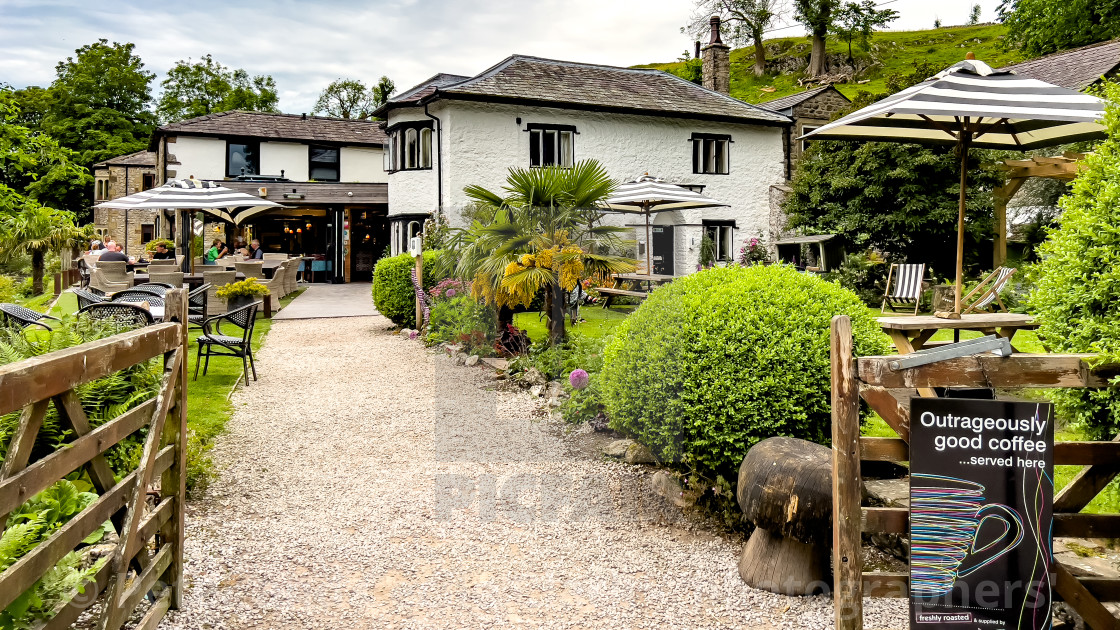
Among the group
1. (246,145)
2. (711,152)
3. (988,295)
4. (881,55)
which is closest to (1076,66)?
(711,152)

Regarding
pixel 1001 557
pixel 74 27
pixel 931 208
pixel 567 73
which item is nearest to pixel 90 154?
pixel 74 27

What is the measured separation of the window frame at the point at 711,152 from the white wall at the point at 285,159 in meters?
15.9

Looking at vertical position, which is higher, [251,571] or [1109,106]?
[1109,106]

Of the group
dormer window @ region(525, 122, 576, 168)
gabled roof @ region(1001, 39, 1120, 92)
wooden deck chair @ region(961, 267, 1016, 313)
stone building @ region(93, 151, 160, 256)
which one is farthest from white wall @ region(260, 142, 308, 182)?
wooden deck chair @ region(961, 267, 1016, 313)

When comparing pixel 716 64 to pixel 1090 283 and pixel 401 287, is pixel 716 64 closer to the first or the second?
pixel 401 287

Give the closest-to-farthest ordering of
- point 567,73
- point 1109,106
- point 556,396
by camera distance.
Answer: point 1109,106 → point 556,396 → point 567,73

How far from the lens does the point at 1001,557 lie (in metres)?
2.43

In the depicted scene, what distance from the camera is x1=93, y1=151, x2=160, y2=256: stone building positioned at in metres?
35.4

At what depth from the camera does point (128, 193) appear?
3691 cm

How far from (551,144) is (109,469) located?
20216mm

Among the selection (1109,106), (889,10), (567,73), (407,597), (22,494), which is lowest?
(407,597)

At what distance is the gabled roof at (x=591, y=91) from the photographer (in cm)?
2116

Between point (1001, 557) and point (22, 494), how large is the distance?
2894 mm

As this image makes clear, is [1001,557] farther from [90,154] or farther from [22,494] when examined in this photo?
[90,154]
